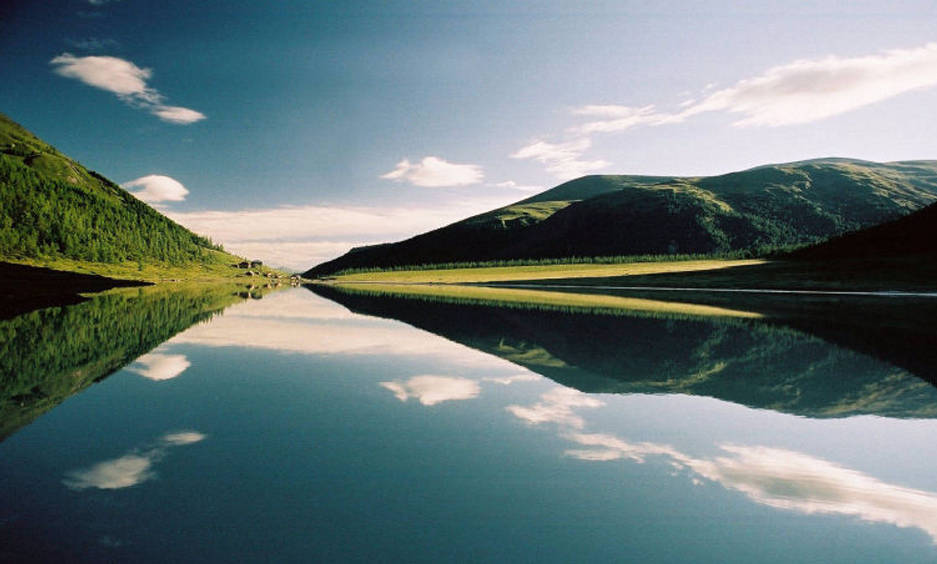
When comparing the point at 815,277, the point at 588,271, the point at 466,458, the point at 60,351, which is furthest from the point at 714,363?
the point at 588,271

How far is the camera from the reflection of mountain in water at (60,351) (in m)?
12.1

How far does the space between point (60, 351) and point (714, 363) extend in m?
25.1

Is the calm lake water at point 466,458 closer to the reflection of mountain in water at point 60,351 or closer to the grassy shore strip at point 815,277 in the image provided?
the reflection of mountain in water at point 60,351

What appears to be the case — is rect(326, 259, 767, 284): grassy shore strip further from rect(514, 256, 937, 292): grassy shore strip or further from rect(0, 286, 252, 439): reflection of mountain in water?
rect(0, 286, 252, 439): reflection of mountain in water

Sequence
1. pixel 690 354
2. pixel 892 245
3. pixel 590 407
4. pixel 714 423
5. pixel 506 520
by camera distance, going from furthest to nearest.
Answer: pixel 892 245, pixel 690 354, pixel 590 407, pixel 714 423, pixel 506 520

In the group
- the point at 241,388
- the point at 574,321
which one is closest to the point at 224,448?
the point at 241,388

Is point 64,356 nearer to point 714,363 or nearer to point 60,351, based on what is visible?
point 60,351

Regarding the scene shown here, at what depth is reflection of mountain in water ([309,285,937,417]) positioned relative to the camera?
13.5 m

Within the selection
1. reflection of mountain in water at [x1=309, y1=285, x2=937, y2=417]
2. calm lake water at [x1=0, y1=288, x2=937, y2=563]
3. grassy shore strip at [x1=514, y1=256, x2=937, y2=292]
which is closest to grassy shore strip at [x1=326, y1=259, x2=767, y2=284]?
grassy shore strip at [x1=514, y1=256, x2=937, y2=292]

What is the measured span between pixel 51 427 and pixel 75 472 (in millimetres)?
3135

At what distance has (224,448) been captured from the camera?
9180 millimetres

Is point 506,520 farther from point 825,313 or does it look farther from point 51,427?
point 825,313

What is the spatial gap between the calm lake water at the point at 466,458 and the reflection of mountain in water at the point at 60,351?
146 mm

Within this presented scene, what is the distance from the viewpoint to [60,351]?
1880cm
